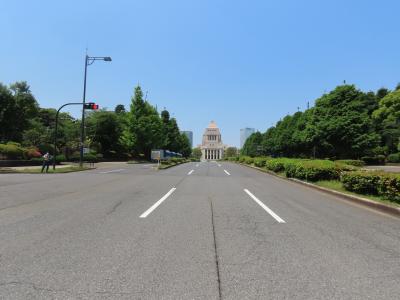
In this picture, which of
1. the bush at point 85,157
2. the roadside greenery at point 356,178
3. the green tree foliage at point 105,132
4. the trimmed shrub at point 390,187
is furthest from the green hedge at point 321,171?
the green tree foliage at point 105,132

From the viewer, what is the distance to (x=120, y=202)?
34.4 feet

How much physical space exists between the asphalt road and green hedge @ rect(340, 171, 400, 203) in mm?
1881

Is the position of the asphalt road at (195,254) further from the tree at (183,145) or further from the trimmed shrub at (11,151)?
the tree at (183,145)

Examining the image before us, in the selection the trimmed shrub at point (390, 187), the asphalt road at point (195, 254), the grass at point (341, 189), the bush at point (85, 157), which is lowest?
the asphalt road at point (195, 254)

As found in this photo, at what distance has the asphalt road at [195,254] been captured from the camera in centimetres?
374

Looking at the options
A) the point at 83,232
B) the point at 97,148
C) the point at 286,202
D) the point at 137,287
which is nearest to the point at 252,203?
the point at 286,202

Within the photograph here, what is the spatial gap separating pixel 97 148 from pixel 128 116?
318 inches

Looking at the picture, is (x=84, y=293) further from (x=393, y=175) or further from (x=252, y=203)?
(x=393, y=175)

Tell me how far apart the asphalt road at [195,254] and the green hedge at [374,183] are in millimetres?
1881

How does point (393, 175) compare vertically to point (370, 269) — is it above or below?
above

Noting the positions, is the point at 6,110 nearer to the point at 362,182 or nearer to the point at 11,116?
the point at 11,116

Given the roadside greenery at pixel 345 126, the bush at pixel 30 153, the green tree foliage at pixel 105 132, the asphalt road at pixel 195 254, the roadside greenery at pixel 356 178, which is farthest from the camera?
the green tree foliage at pixel 105 132

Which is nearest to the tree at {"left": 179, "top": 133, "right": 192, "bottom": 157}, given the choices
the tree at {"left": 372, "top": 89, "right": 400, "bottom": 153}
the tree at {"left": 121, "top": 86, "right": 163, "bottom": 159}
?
the tree at {"left": 121, "top": 86, "right": 163, "bottom": 159}

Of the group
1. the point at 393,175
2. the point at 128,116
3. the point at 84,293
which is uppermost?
the point at 128,116
